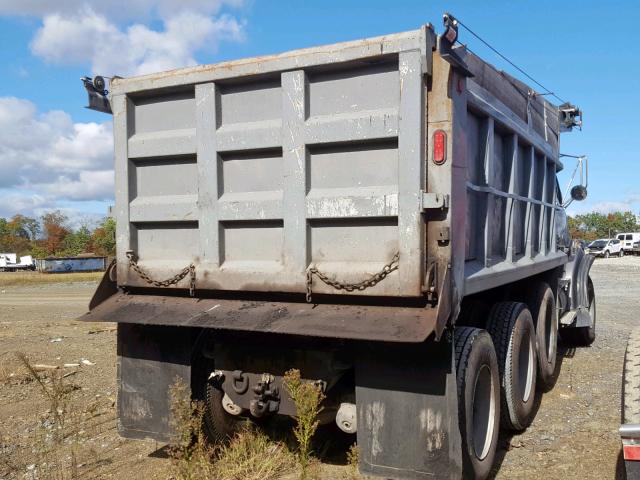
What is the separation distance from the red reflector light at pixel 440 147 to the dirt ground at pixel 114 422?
2226 mm

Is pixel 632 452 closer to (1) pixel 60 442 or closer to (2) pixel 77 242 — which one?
(1) pixel 60 442

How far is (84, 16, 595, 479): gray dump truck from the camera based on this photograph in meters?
3.33

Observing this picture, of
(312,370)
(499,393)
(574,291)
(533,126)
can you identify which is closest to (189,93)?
(312,370)

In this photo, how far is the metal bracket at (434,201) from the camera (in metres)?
3.27

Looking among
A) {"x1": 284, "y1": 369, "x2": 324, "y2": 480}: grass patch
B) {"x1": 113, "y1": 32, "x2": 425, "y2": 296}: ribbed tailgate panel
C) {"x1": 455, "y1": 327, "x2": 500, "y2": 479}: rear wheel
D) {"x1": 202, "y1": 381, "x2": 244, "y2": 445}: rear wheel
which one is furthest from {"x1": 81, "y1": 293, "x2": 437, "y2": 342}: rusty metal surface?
{"x1": 202, "y1": 381, "x2": 244, "y2": 445}: rear wheel

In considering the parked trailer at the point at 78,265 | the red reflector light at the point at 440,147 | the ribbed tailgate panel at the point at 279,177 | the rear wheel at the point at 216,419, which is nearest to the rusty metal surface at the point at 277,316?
the ribbed tailgate panel at the point at 279,177

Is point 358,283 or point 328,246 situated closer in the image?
point 358,283

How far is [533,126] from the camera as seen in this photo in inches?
229

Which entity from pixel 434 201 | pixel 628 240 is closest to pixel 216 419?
pixel 434 201

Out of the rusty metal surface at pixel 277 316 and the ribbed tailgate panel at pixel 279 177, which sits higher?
the ribbed tailgate panel at pixel 279 177

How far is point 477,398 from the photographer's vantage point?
400cm

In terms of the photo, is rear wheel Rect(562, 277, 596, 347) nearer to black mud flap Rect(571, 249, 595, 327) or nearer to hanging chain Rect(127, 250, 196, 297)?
black mud flap Rect(571, 249, 595, 327)

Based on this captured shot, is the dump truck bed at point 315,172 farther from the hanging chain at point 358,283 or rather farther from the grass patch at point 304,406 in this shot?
the grass patch at point 304,406

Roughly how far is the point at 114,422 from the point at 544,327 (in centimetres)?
429
